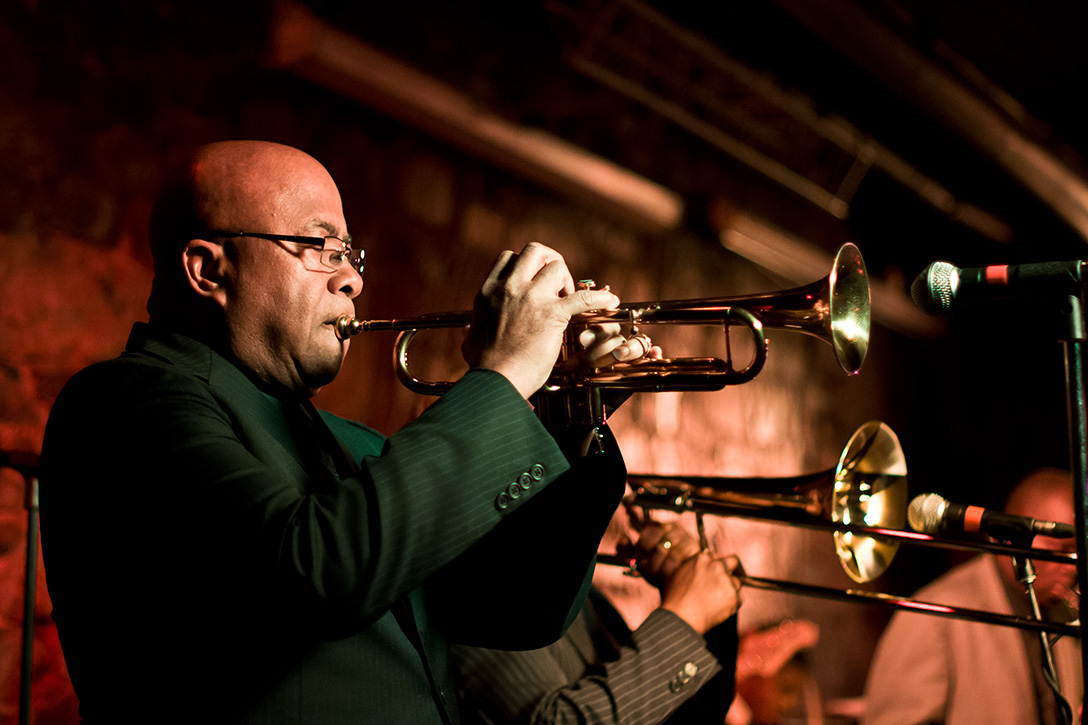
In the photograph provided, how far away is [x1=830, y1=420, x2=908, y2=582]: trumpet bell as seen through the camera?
99.3 inches

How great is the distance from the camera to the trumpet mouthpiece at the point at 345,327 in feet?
5.68

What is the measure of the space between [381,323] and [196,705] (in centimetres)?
91

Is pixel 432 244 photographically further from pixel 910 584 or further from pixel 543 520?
pixel 910 584

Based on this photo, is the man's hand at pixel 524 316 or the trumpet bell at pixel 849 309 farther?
the trumpet bell at pixel 849 309

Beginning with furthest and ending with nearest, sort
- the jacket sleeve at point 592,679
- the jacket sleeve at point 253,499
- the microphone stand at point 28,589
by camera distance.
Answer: the microphone stand at point 28,589 < the jacket sleeve at point 592,679 < the jacket sleeve at point 253,499

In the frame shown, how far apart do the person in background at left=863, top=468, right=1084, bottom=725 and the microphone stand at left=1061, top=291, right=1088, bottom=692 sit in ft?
7.11

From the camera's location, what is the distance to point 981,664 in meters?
3.46

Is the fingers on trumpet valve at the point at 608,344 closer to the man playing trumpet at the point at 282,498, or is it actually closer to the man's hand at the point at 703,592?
the man playing trumpet at the point at 282,498

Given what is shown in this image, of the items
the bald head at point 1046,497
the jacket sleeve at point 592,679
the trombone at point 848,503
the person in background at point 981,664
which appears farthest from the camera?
the bald head at point 1046,497

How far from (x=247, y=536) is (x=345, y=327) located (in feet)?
1.99

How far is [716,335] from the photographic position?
584 centimetres

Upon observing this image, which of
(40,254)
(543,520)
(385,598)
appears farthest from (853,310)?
(40,254)

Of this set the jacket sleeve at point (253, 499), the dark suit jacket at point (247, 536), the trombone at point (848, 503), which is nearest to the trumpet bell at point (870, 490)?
the trombone at point (848, 503)

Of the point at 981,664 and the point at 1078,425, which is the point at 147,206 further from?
the point at 981,664
